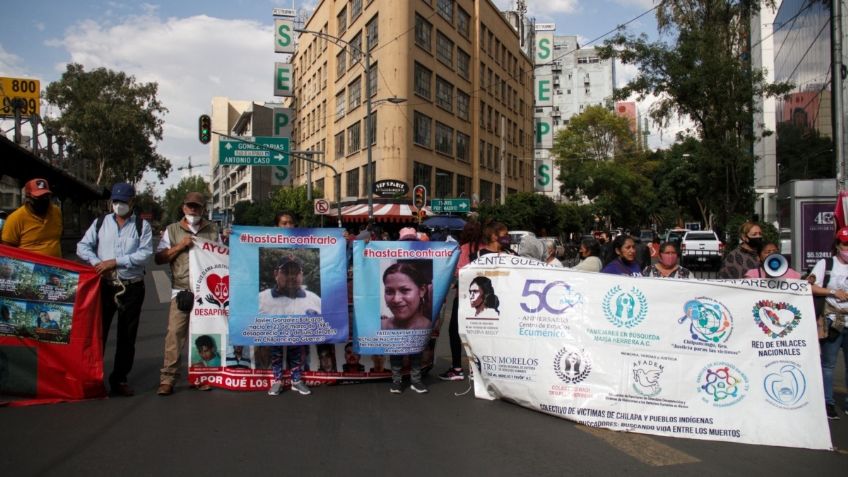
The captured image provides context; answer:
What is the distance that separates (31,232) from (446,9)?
39.4m

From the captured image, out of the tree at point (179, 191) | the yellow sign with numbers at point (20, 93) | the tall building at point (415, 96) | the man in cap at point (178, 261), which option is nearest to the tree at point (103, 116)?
the yellow sign with numbers at point (20, 93)

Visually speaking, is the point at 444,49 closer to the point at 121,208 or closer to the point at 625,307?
the point at 121,208

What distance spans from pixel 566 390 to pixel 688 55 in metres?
18.1

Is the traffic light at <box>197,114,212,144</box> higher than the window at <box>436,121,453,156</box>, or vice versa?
the window at <box>436,121,453,156</box>

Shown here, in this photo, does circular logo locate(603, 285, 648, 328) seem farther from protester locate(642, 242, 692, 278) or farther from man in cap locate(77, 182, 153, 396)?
man in cap locate(77, 182, 153, 396)

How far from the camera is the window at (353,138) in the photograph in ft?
133

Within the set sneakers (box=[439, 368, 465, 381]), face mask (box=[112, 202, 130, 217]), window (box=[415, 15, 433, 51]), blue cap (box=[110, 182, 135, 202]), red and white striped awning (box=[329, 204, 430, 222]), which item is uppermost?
window (box=[415, 15, 433, 51])

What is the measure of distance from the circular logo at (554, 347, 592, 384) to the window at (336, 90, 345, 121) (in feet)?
132

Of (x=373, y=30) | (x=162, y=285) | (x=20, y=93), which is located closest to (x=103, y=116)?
(x=20, y=93)

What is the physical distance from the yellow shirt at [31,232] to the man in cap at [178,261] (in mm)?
988

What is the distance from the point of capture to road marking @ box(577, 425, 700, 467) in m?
4.37

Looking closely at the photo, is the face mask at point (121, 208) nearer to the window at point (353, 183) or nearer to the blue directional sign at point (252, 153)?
the blue directional sign at point (252, 153)

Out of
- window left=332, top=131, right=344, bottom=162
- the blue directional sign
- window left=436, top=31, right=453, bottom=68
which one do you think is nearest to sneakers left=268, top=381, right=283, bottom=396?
the blue directional sign

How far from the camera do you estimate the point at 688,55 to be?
65.2 feet
